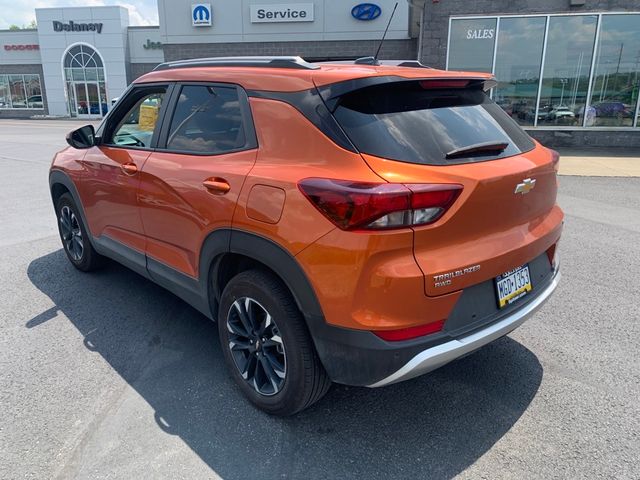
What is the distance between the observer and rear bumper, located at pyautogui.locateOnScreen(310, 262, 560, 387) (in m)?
2.17

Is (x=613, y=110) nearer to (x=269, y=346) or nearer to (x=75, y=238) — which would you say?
(x=75, y=238)

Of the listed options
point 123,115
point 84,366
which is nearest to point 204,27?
point 123,115

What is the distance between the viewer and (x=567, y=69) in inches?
561

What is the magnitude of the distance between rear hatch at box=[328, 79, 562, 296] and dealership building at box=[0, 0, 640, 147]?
120 cm

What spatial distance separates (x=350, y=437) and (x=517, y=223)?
1.42 metres

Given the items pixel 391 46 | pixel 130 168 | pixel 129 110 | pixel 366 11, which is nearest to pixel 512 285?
pixel 130 168

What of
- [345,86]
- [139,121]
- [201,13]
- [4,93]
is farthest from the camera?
[4,93]

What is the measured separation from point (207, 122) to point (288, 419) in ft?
5.95

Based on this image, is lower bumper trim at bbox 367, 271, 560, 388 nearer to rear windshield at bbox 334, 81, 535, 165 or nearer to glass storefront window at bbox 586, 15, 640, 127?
rear windshield at bbox 334, 81, 535, 165

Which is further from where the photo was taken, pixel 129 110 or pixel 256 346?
pixel 129 110

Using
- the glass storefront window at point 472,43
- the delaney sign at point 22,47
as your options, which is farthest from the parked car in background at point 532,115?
the delaney sign at point 22,47

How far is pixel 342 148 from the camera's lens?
2.25m

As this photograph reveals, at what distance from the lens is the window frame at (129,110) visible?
3.38m

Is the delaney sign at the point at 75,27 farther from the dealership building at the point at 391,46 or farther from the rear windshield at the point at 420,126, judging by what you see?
the rear windshield at the point at 420,126
